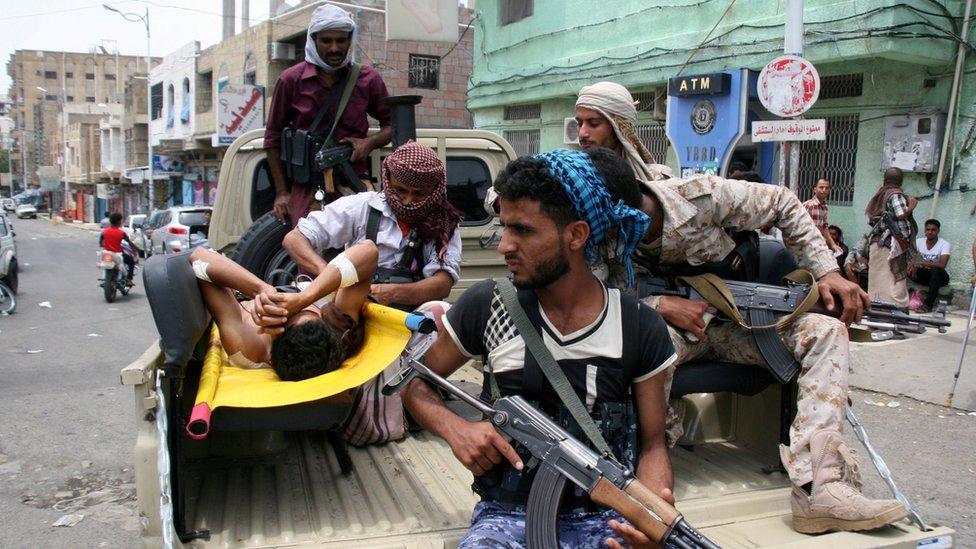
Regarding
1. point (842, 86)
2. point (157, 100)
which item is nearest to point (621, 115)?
point (842, 86)

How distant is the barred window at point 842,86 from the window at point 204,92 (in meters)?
28.7

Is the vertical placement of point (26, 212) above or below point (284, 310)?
below

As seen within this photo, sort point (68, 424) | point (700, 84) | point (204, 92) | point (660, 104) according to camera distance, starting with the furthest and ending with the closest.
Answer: point (204, 92), point (660, 104), point (700, 84), point (68, 424)

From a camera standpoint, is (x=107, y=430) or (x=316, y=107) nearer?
(x=316, y=107)

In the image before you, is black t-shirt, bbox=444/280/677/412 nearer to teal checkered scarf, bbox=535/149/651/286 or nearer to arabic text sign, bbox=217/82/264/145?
teal checkered scarf, bbox=535/149/651/286

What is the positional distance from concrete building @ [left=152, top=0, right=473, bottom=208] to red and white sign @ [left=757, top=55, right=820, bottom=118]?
1106 cm

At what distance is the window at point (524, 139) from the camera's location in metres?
17.6

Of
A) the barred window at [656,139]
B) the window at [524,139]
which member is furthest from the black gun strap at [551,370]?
the window at [524,139]

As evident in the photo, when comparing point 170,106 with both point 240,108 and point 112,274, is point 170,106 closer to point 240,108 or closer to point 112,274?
point 240,108

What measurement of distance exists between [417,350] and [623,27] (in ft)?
41.6

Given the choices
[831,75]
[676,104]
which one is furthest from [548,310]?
[676,104]

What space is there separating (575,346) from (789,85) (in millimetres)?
6603

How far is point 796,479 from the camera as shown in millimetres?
2725

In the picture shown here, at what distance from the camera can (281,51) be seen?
25.8m
